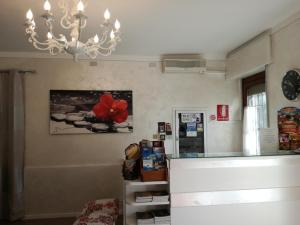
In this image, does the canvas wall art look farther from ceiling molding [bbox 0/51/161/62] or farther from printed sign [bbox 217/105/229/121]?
→ printed sign [bbox 217/105/229/121]

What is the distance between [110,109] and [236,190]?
268 centimetres

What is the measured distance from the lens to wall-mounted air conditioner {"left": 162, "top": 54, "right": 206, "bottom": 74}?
5.00 meters

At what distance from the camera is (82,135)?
4793 millimetres

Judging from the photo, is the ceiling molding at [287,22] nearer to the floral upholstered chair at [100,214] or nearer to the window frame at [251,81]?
the window frame at [251,81]

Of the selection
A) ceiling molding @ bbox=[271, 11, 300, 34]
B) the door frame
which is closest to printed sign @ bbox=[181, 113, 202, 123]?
the door frame

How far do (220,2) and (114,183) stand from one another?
10.8 feet

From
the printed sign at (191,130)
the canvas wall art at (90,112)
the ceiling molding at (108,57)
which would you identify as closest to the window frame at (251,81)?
the ceiling molding at (108,57)

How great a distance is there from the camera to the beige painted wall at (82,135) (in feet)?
15.3

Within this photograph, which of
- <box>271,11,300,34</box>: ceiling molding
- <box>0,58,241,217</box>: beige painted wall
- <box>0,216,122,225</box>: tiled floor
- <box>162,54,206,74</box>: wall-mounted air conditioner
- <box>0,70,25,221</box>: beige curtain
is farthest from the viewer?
<box>162,54,206,74</box>: wall-mounted air conditioner

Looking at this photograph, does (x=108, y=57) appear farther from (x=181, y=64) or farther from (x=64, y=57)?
(x=181, y=64)

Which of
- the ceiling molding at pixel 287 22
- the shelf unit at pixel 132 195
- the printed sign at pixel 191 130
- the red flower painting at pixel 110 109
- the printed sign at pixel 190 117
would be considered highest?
the ceiling molding at pixel 287 22

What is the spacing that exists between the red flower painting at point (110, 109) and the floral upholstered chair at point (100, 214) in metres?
1.55

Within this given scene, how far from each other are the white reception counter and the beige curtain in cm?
295

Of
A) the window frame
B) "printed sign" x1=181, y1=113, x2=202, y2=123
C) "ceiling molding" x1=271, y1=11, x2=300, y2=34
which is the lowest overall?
"printed sign" x1=181, y1=113, x2=202, y2=123
